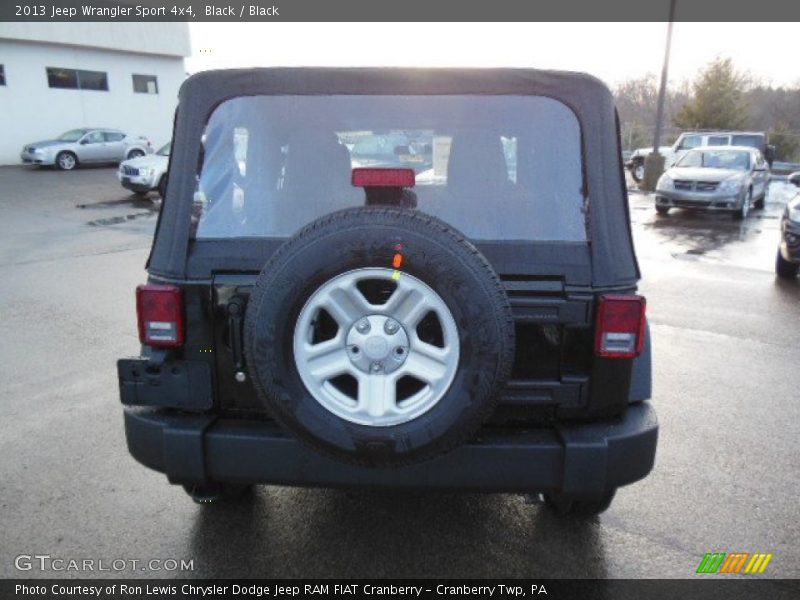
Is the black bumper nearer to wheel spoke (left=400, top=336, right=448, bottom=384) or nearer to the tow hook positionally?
the tow hook

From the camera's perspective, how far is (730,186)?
46.2 feet

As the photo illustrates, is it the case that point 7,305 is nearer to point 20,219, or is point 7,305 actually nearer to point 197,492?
point 197,492

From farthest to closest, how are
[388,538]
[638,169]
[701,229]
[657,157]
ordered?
[638,169] → [657,157] → [701,229] → [388,538]

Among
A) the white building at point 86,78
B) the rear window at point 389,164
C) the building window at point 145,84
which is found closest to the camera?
the rear window at point 389,164

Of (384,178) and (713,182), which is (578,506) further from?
(713,182)

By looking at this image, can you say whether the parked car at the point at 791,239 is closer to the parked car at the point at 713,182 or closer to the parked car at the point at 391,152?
the parked car at the point at 713,182

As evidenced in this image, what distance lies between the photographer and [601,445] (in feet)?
7.61

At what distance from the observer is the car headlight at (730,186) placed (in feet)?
46.1

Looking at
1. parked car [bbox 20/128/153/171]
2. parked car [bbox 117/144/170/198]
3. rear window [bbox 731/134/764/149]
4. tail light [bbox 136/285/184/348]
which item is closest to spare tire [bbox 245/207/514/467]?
tail light [bbox 136/285/184/348]

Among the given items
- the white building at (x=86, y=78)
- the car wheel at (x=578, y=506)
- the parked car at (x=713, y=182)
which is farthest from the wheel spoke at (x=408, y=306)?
the white building at (x=86, y=78)

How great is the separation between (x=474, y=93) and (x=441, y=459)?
52.9 inches

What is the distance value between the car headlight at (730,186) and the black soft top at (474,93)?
13.3m

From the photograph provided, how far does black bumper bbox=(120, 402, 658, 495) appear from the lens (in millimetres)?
2307

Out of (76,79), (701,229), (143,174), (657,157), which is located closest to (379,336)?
(701,229)
